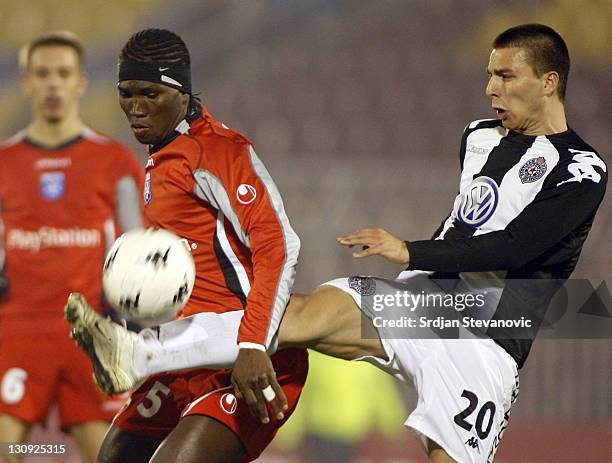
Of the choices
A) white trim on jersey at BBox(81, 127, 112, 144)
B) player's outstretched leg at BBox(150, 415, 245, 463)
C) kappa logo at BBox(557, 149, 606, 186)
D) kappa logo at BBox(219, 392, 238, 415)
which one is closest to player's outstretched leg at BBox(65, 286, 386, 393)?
kappa logo at BBox(219, 392, 238, 415)

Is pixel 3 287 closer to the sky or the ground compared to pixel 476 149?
closer to the ground

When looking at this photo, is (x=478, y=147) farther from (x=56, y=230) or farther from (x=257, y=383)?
(x=56, y=230)

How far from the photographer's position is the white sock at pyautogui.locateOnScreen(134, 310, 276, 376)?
3.59m

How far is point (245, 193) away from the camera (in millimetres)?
3555

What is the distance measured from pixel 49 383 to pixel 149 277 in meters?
2.19

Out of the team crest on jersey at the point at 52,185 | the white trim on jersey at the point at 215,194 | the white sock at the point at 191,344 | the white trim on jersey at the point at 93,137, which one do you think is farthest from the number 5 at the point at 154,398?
the white trim on jersey at the point at 93,137

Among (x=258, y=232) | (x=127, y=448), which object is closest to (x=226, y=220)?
Result: (x=258, y=232)

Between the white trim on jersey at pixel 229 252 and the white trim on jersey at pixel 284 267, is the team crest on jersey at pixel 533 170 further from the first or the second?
→ the white trim on jersey at pixel 229 252

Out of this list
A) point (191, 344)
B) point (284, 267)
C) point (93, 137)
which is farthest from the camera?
point (93, 137)

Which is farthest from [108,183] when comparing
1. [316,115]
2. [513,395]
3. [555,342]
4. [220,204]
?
[316,115]

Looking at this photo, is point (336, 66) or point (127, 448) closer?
point (127, 448)

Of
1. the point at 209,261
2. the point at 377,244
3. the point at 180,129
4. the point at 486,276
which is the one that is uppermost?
the point at 180,129

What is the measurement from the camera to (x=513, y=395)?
156 inches

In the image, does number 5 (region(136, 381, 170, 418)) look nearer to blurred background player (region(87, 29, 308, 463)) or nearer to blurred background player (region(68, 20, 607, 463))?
blurred background player (region(87, 29, 308, 463))
